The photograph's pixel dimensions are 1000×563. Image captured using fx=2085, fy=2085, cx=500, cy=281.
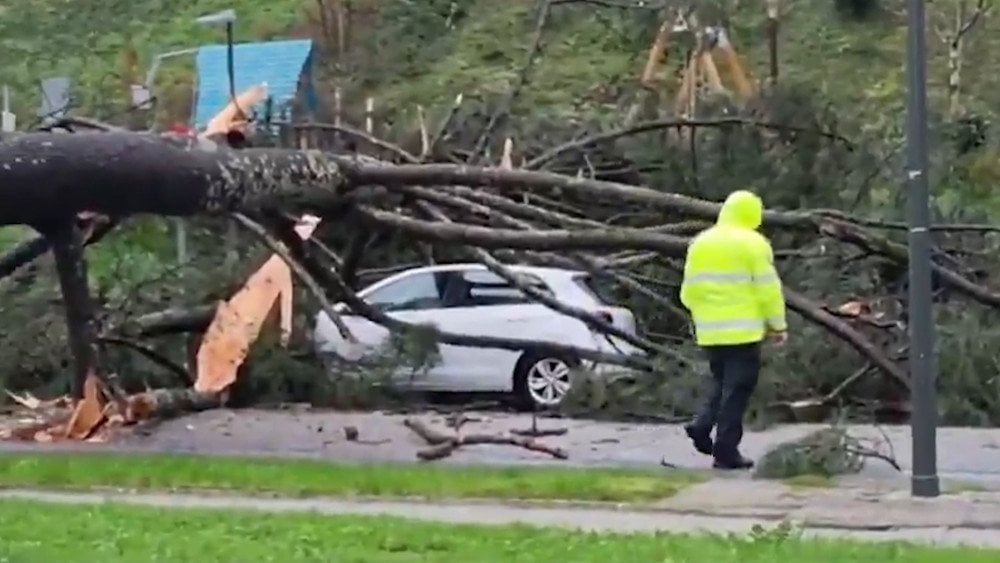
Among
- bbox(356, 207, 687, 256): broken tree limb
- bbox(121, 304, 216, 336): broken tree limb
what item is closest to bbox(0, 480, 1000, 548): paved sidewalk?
bbox(356, 207, 687, 256): broken tree limb

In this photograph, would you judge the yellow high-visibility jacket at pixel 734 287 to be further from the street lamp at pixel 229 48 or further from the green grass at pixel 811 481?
the street lamp at pixel 229 48

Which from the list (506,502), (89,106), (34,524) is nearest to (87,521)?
(34,524)

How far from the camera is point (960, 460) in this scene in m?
13.7

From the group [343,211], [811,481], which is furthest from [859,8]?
[811,481]

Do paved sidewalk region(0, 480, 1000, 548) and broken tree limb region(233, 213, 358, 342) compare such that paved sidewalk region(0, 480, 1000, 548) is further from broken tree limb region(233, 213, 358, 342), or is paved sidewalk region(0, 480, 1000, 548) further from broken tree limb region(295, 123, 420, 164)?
broken tree limb region(295, 123, 420, 164)

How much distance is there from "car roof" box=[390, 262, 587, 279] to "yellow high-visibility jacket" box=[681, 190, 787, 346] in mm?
4278

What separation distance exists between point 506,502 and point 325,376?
573 centimetres

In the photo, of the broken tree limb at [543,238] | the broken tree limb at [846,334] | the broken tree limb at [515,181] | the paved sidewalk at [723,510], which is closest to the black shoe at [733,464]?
the paved sidewalk at [723,510]

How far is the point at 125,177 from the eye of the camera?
13469 millimetres

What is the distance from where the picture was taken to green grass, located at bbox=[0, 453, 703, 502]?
38.7 ft

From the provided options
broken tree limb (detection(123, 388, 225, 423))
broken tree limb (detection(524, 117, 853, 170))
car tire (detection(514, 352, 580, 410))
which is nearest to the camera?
broken tree limb (detection(123, 388, 225, 423))

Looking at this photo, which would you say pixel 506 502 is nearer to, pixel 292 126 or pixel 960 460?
pixel 960 460

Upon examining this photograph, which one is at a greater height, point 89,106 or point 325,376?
point 89,106

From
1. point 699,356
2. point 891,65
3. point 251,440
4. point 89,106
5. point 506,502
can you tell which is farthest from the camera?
point 891,65
